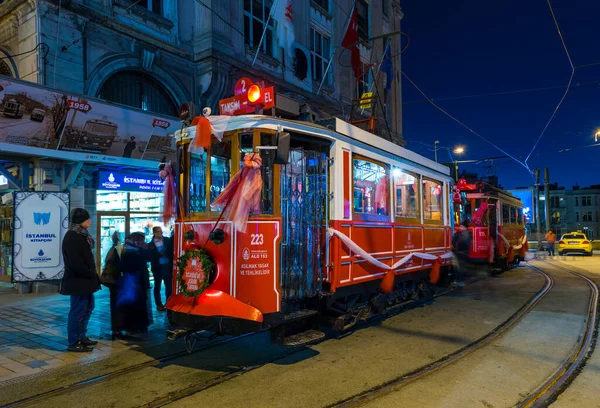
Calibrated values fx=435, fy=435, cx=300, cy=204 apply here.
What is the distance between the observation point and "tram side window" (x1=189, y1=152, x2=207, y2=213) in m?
5.70

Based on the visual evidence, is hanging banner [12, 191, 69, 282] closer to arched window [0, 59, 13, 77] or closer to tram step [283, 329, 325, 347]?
arched window [0, 59, 13, 77]

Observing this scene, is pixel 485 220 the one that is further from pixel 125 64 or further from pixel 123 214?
pixel 125 64

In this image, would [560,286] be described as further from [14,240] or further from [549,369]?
[14,240]

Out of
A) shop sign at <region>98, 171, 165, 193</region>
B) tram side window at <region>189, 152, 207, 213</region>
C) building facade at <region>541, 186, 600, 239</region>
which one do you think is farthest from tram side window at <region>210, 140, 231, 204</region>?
building facade at <region>541, 186, 600, 239</region>

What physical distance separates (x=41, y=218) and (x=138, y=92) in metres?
4.87

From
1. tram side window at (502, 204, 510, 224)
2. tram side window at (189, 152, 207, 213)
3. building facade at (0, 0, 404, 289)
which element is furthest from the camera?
tram side window at (502, 204, 510, 224)

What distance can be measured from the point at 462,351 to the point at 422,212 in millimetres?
3604

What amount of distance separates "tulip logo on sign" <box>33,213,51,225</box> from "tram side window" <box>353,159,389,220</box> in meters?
8.41

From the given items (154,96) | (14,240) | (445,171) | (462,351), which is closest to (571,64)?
(445,171)

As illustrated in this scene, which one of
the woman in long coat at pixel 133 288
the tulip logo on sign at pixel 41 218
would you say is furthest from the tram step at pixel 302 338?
the tulip logo on sign at pixel 41 218

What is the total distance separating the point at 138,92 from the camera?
44.4 feet

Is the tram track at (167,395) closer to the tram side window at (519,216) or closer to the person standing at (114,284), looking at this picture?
the person standing at (114,284)

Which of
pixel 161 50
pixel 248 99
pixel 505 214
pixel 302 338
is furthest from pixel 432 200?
pixel 161 50

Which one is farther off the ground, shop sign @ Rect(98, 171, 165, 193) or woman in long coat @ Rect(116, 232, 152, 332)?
shop sign @ Rect(98, 171, 165, 193)
